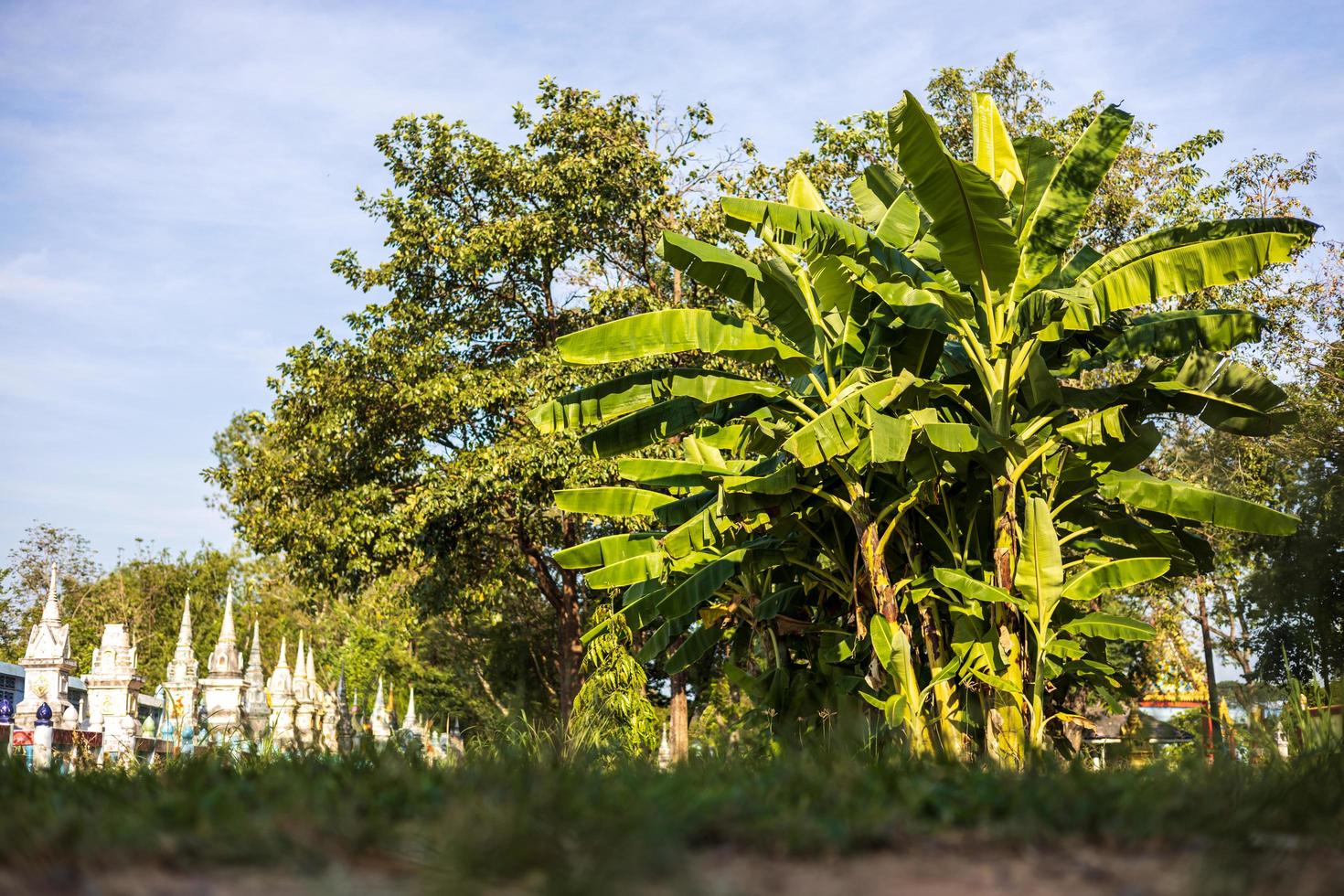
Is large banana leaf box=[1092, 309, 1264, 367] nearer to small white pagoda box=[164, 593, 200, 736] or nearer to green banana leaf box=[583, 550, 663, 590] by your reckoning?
green banana leaf box=[583, 550, 663, 590]

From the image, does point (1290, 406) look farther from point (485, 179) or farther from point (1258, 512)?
point (485, 179)

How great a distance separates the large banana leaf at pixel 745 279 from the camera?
33.7 ft

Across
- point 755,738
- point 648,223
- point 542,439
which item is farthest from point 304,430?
point 755,738

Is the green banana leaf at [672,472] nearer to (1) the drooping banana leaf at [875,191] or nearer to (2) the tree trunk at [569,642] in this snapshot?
(1) the drooping banana leaf at [875,191]

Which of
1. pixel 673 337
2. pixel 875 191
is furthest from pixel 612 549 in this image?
pixel 875 191

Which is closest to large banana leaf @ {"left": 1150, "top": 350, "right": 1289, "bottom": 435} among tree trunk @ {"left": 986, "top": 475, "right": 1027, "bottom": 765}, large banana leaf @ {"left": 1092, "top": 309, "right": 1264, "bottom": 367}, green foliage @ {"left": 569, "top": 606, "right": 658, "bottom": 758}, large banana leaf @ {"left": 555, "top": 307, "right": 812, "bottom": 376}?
large banana leaf @ {"left": 1092, "top": 309, "right": 1264, "bottom": 367}

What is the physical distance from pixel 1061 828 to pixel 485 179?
19452 mm

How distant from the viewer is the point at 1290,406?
2145 cm

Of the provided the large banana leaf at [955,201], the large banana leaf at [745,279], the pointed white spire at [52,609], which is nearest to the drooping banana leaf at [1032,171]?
the large banana leaf at [955,201]

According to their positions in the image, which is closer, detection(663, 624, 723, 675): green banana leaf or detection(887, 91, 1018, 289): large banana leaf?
detection(887, 91, 1018, 289): large banana leaf

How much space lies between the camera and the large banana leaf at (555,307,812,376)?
1030 centimetres

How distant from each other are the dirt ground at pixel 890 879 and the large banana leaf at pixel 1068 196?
23.6 feet

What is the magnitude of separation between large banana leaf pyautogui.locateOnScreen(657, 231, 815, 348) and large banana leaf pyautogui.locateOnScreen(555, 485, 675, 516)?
8.48 ft

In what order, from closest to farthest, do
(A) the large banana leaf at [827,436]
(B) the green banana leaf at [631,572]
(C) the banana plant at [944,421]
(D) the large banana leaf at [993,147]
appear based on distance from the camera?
(A) the large banana leaf at [827,436] → (C) the banana plant at [944,421] → (D) the large banana leaf at [993,147] → (B) the green banana leaf at [631,572]
